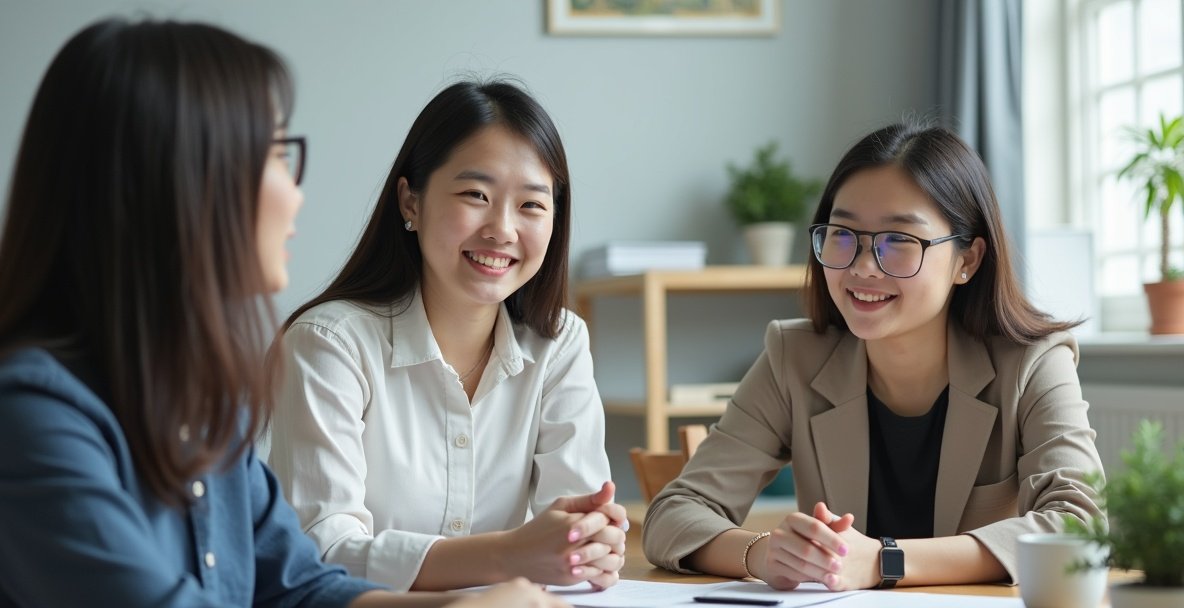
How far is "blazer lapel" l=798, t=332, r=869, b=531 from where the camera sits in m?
1.88

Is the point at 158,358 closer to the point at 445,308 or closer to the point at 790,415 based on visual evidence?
the point at 445,308

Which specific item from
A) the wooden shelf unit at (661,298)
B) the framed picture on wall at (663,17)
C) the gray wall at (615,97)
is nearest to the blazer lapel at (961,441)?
the wooden shelf unit at (661,298)

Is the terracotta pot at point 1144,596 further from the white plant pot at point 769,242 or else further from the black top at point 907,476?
the white plant pot at point 769,242

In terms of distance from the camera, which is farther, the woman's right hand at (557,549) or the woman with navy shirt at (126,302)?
the woman's right hand at (557,549)

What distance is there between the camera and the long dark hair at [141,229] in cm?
95

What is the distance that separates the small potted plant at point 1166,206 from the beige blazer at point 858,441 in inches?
58.0

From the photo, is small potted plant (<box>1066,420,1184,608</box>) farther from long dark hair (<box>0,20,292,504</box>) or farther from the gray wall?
the gray wall

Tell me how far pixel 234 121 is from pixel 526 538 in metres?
0.65

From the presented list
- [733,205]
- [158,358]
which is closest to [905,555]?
[158,358]

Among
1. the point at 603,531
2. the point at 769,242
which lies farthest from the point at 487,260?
the point at 769,242

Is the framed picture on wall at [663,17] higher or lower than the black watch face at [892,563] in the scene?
higher

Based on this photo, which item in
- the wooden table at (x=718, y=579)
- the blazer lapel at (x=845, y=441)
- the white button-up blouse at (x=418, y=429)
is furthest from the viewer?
the blazer lapel at (x=845, y=441)

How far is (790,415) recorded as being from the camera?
1.96 meters

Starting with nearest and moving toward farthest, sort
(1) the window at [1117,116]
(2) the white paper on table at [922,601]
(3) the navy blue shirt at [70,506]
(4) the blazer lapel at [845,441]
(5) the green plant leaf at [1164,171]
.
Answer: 1. (3) the navy blue shirt at [70,506]
2. (2) the white paper on table at [922,601]
3. (4) the blazer lapel at [845,441]
4. (5) the green plant leaf at [1164,171]
5. (1) the window at [1117,116]
